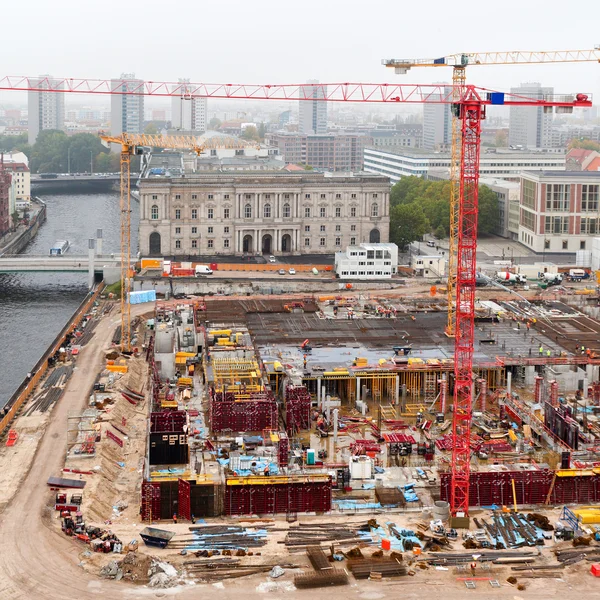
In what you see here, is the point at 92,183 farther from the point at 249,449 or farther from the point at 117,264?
the point at 249,449

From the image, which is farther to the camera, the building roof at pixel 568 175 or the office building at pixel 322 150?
the office building at pixel 322 150

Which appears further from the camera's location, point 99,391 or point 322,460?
point 99,391

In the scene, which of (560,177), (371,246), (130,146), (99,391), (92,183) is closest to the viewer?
(99,391)

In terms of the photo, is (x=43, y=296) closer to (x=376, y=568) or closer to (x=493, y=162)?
(x=376, y=568)

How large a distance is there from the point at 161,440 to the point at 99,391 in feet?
35.5

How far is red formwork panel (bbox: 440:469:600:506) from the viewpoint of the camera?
44.0 metres

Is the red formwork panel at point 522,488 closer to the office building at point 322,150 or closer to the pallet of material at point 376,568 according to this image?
the pallet of material at point 376,568

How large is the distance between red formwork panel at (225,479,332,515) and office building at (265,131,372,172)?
5600 inches

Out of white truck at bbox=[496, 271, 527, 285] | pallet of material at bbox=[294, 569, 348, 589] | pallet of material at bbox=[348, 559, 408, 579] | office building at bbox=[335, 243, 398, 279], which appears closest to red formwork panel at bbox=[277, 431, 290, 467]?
pallet of material at bbox=[348, 559, 408, 579]

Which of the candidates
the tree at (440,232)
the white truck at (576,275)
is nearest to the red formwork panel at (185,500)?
the white truck at (576,275)

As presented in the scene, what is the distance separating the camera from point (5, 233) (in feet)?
360

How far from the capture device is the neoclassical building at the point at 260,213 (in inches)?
3588

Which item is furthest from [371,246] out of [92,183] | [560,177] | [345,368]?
[92,183]

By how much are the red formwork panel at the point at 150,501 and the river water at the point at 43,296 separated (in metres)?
18.1
